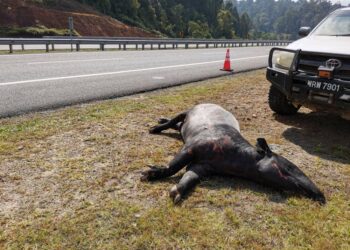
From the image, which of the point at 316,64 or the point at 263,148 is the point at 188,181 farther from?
the point at 316,64

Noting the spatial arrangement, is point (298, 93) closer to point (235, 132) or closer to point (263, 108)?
point (235, 132)

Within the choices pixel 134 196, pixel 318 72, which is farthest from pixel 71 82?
pixel 134 196

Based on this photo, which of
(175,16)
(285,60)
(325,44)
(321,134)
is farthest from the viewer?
(175,16)

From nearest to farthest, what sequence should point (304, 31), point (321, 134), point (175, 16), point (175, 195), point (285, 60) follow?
point (175, 195) → point (285, 60) → point (321, 134) → point (304, 31) → point (175, 16)

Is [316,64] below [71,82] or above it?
above

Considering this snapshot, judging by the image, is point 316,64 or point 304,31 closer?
point 316,64

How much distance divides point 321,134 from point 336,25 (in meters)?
2.22

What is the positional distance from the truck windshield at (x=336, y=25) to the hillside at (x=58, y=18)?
3844 centimetres

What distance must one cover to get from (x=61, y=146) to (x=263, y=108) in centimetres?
462

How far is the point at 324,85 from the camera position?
540 cm

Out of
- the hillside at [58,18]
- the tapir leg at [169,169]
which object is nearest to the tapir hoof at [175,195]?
the tapir leg at [169,169]

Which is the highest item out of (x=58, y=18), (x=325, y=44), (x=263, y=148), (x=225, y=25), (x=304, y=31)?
(x=58, y=18)

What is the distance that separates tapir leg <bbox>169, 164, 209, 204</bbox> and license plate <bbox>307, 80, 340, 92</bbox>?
236cm

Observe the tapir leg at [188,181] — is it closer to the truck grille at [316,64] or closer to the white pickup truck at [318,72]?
the white pickup truck at [318,72]
